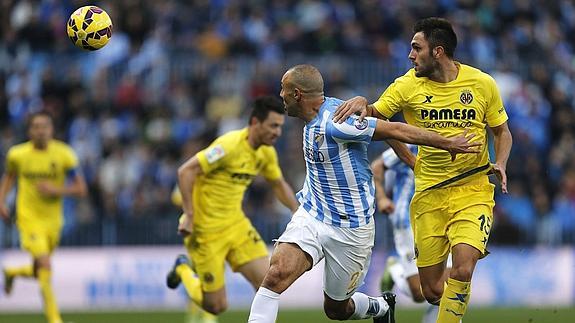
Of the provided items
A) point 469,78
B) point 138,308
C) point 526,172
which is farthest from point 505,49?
point 469,78

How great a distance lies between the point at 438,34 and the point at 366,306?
7.88ft

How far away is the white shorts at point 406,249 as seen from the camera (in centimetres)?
1224

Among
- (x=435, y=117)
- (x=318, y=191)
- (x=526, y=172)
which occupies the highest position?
(x=435, y=117)

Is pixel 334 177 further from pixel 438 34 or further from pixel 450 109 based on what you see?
pixel 438 34

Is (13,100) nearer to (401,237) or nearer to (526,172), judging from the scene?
(526,172)

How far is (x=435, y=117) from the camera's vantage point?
9.68 meters

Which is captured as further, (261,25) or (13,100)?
(261,25)

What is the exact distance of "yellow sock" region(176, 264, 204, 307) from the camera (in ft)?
40.6

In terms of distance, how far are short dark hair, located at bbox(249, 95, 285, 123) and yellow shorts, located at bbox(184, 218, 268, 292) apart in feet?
4.29

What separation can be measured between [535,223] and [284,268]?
1174 cm

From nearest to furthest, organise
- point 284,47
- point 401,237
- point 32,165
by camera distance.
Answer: point 401,237
point 32,165
point 284,47

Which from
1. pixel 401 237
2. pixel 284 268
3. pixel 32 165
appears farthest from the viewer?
pixel 32 165

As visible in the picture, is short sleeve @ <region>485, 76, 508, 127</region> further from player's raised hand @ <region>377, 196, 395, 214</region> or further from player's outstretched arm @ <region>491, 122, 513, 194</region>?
player's raised hand @ <region>377, 196, 395, 214</region>

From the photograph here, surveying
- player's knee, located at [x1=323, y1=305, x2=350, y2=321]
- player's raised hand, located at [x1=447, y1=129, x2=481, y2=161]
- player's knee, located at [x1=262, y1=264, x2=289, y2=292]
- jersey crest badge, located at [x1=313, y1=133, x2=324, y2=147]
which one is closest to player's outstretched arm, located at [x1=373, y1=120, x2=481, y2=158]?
player's raised hand, located at [x1=447, y1=129, x2=481, y2=161]
